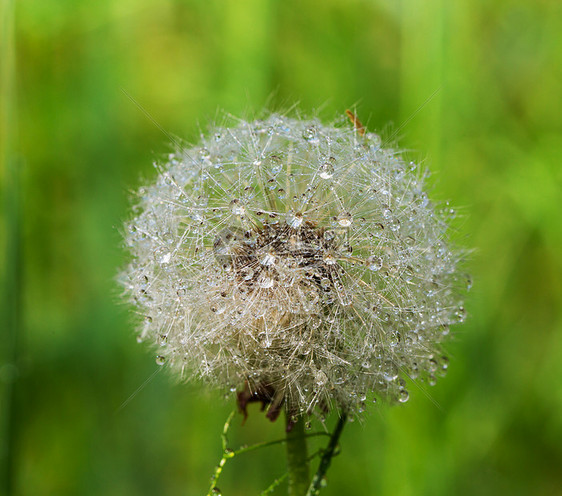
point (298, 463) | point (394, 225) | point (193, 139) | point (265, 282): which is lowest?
point (298, 463)

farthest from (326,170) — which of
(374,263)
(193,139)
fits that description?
(193,139)

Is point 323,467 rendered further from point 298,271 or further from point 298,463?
point 298,271

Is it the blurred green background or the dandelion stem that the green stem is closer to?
the dandelion stem

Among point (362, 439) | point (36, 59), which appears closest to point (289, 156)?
point (362, 439)

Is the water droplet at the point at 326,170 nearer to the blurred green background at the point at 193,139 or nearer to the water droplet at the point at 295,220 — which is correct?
the water droplet at the point at 295,220

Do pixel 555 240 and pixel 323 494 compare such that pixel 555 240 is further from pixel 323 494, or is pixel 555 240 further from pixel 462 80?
pixel 323 494

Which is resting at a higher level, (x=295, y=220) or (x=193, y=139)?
(x=193, y=139)

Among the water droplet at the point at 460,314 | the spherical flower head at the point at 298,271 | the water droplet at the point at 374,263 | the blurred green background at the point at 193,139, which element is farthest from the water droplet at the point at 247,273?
the blurred green background at the point at 193,139
